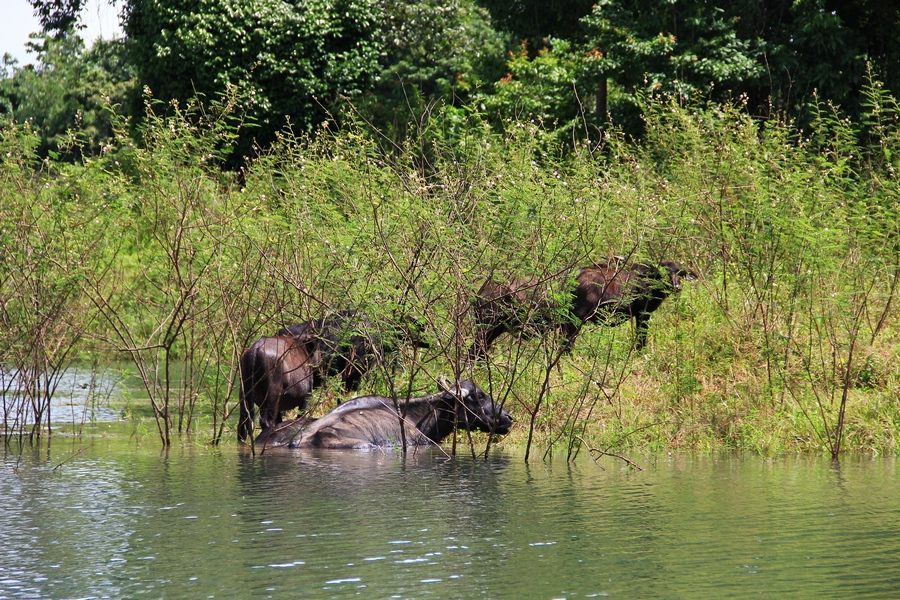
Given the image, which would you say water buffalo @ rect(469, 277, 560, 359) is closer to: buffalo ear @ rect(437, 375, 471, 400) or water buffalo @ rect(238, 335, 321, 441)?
buffalo ear @ rect(437, 375, 471, 400)

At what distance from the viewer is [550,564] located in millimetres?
7676

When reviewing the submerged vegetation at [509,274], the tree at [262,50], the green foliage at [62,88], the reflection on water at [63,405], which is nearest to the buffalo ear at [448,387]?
the submerged vegetation at [509,274]

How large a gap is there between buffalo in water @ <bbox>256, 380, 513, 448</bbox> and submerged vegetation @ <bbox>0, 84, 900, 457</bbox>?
1.00 feet

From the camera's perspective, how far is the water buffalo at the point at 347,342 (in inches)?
492

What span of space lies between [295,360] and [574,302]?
11.5 feet

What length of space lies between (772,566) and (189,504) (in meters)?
4.25

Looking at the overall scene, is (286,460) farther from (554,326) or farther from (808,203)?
(808,203)

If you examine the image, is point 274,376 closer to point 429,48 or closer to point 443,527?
point 443,527

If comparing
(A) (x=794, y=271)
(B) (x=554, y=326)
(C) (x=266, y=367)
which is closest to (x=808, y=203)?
(A) (x=794, y=271)

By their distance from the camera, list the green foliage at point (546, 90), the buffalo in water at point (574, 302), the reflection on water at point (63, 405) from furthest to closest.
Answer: the green foliage at point (546, 90) < the reflection on water at point (63, 405) < the buffalo in water at point (574, 302)

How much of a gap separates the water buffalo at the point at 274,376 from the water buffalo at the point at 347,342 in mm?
122

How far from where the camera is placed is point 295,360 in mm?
13453

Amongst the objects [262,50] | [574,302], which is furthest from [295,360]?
[262,50]

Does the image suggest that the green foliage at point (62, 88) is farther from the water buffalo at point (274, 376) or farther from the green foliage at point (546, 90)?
the water buffalo at point (274, 376)
